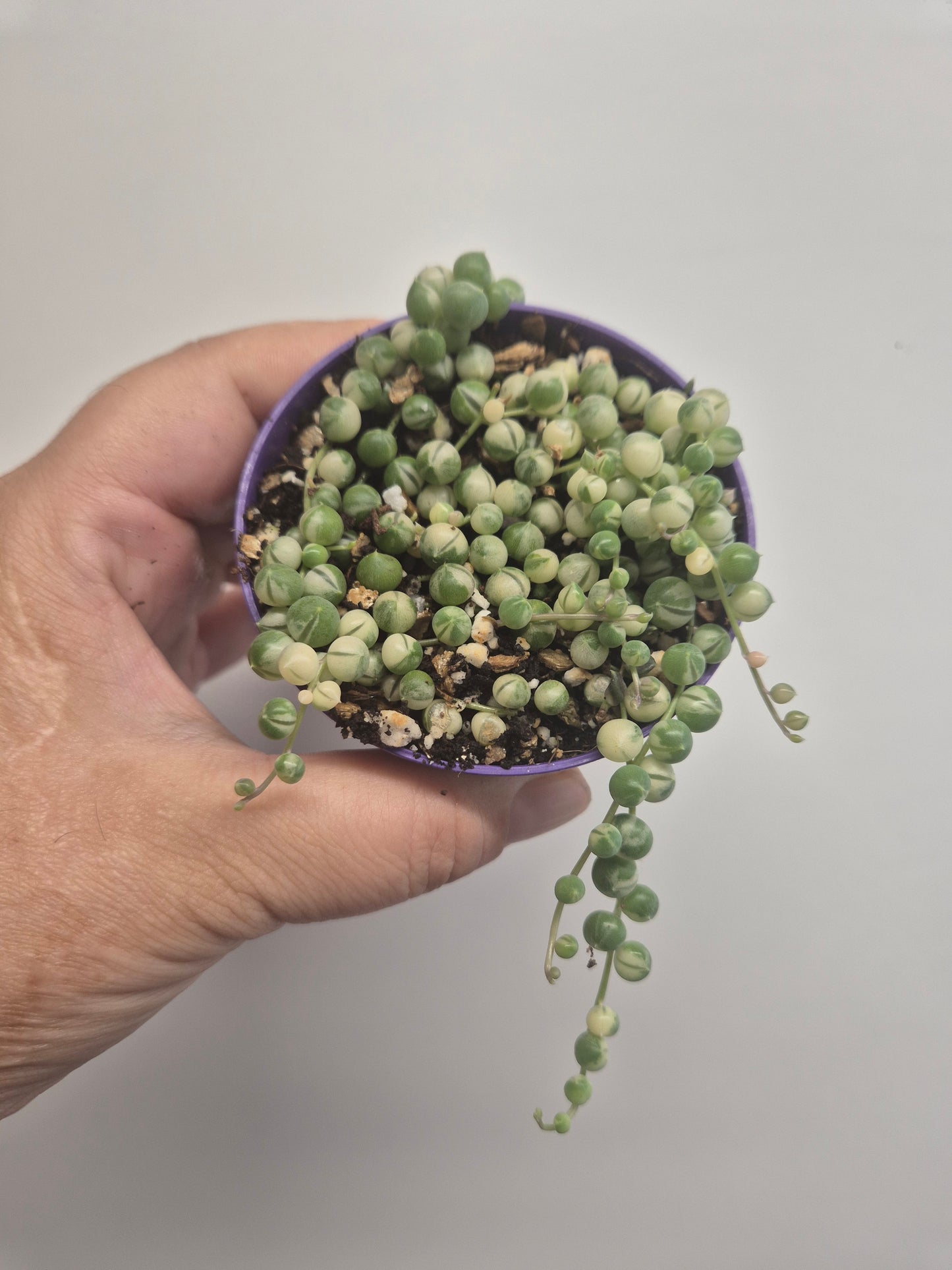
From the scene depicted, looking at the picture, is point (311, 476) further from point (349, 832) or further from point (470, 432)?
point (349, 832)

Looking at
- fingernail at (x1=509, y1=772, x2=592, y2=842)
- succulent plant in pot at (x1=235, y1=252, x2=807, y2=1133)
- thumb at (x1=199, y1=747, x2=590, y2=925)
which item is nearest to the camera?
succulent plant in pot at (x1=235, y1=252, x2=807, y2=1133)

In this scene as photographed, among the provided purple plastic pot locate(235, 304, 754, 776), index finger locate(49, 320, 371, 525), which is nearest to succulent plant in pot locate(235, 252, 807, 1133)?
purple plastic pot locate(235, 304, 754, 776)

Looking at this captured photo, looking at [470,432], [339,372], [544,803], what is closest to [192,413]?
[339,372]

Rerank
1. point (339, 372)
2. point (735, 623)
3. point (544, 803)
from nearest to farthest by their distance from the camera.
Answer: point (735, 623) → point (339, 372) → point (544, 803)

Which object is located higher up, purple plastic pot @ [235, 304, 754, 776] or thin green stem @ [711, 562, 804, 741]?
purple plastic pot @ [235, 304, 754, 776]

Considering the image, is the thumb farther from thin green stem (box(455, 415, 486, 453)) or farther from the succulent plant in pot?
thin green stem (box(455, 415, 486, 453))

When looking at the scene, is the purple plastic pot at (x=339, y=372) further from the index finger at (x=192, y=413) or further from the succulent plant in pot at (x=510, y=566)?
the index finger at (x=192, y=413)

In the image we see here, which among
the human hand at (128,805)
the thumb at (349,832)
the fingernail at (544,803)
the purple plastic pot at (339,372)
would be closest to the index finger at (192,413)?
the human hand at (128,805)
